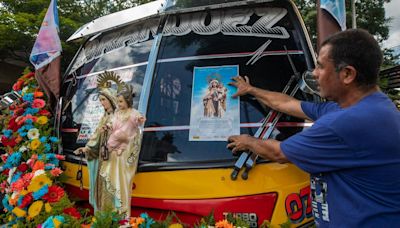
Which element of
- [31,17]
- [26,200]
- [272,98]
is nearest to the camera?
[272,98]

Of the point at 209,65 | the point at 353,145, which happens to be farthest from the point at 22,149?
the point at 353,145

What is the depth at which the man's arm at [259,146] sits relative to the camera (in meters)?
1.77

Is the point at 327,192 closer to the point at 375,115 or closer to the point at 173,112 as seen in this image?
the point at 375,115

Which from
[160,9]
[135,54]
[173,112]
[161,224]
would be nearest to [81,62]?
[135,54]

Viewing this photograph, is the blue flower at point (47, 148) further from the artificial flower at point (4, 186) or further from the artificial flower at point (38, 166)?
the artificial flower at point (4, 186)

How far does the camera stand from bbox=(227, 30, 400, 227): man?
143 centimetres

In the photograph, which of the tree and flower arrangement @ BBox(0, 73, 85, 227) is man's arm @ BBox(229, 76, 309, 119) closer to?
flower arrangement @ BBox(0, 73, 85, 227)

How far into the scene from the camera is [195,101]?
7.01 feet

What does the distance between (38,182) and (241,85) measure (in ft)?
4.58

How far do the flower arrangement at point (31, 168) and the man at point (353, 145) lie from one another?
53.0 inches

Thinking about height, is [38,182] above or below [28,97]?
below

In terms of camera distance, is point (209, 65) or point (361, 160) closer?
point (361, 160)

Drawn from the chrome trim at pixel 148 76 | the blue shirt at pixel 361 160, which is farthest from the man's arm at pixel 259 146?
the chrome trim at pixel 148 76

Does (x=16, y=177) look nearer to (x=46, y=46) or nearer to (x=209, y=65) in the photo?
(x=46, y=46)
